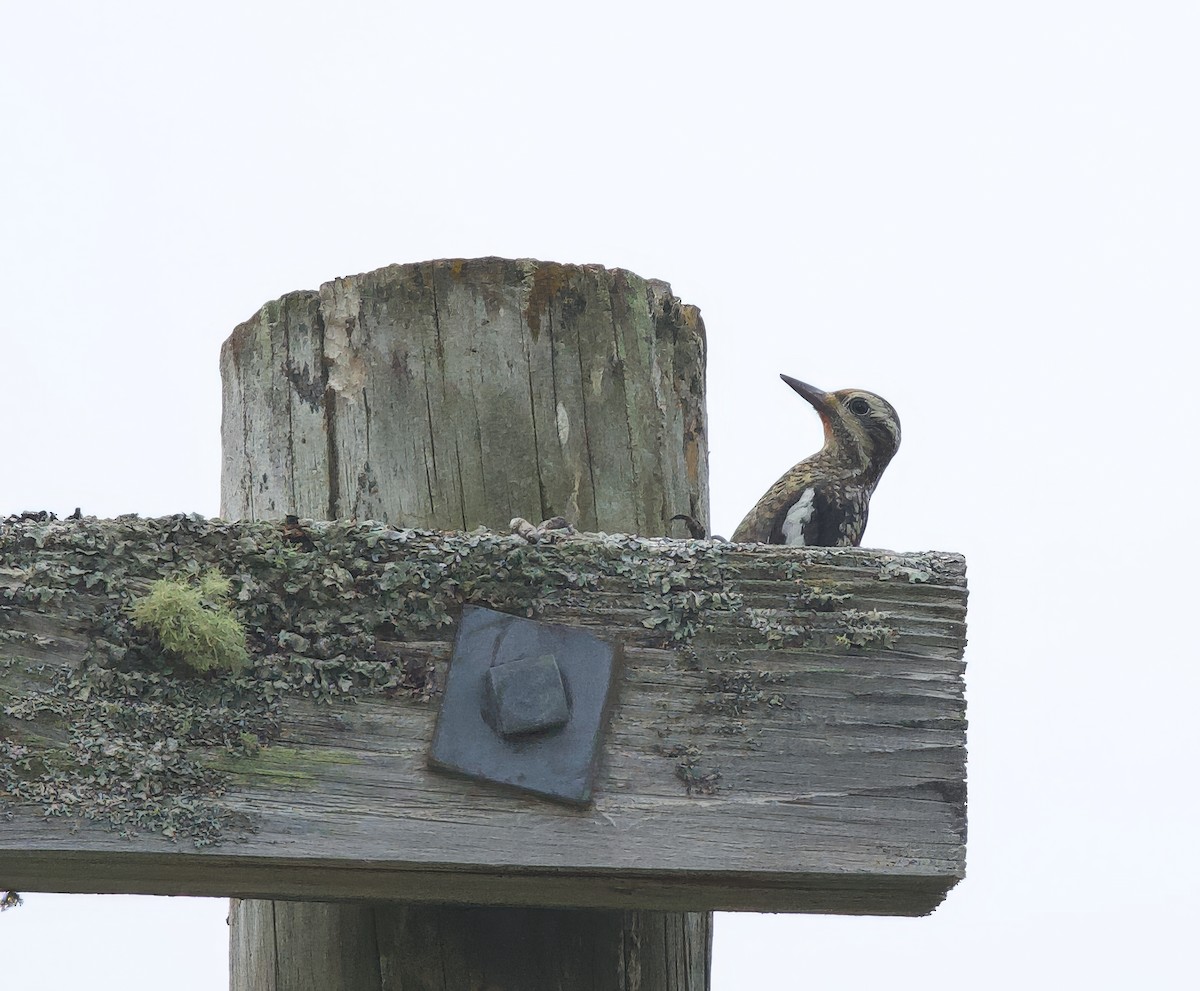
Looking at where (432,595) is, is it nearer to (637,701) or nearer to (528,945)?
(637,701)

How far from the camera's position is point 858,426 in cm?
568

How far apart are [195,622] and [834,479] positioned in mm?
4099

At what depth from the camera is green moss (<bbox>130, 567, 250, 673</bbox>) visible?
163 cm

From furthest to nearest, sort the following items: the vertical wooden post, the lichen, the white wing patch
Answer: the white wing patch, the vertical wooden post, the lichen

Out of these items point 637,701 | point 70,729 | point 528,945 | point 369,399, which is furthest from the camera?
point 369,399

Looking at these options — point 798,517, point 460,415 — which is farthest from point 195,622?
point 798,517

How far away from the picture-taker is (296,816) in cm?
163

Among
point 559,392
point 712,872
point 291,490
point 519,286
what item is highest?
point 519,286

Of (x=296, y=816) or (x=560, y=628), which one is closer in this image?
(x=296, y=816)

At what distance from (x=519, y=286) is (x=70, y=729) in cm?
100

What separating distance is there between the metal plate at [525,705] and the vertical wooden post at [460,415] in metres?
0.52

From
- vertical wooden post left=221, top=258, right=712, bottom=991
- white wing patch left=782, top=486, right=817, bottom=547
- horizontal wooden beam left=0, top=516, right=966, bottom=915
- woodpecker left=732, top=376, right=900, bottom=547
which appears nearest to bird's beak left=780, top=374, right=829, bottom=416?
woodpecker left=732, top=376, right=900, bottom=547

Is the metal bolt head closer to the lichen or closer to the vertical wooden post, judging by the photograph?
the lichen

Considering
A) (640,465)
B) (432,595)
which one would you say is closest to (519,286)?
(640,465)
